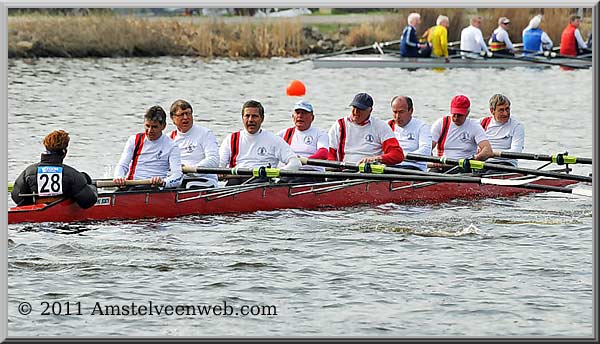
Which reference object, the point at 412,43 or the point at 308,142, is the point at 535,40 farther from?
the point at 308,142

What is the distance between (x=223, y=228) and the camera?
450 inches

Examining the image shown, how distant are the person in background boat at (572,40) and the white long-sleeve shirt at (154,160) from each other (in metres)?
17.6

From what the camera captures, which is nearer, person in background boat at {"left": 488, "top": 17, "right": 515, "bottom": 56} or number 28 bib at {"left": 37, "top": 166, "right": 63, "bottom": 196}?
number 28 bib at {"left": 37, "top": 166, "right": 63, "bottom": 196}

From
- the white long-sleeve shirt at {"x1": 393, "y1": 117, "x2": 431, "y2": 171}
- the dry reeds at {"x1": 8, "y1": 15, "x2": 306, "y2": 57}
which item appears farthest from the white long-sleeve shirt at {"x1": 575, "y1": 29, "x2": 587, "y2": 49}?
the white long-sleeve shirt at {"x1": 393, "y1": 117, "x2": 431, "y2": 171}

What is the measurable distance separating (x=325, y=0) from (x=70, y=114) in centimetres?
1592

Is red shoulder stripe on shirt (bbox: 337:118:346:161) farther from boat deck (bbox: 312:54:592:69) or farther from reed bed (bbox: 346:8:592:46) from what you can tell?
reed bed (bbox: 346:8:592:46)

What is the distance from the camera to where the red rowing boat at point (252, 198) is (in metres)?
10.8

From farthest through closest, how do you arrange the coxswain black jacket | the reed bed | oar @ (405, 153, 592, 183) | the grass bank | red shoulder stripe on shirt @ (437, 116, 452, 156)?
the grass bank
the reed bed
red shoulder stripe on shirt @ (437, 116, 452, 156)
oar @ (405, 153, 592, 183)
the coxswain black jacket

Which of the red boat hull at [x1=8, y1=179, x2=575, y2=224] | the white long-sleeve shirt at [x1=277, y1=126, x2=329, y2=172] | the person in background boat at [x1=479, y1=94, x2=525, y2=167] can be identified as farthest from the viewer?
the person in background boat at [x1=479, y1=94, x2=525, y2=167]

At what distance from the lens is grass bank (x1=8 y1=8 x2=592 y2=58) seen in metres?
30.9

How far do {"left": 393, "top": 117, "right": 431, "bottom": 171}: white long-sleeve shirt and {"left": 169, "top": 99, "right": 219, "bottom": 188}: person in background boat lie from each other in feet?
7.29

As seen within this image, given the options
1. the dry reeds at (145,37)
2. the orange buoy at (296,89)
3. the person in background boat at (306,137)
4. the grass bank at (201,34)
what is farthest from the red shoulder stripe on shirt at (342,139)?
the dry reeds at (145,37)

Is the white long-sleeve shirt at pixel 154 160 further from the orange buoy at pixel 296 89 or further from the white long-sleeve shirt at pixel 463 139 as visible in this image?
the orange buoy at pixel 296 89

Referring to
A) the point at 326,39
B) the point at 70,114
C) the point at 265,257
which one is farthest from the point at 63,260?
the point at 326,39
